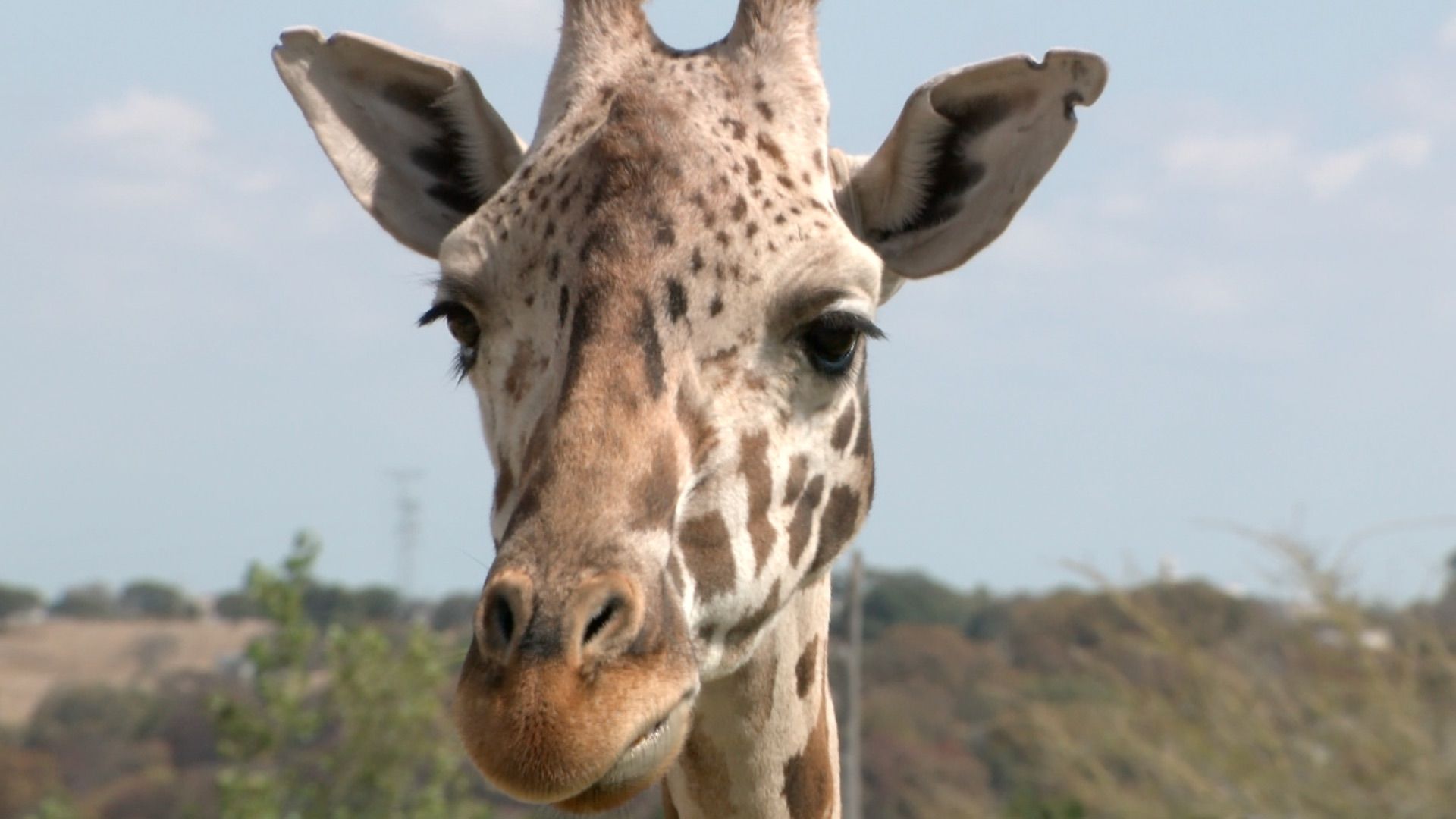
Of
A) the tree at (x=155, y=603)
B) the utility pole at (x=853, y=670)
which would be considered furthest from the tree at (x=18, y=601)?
the utility pole at (x=853, y=670)

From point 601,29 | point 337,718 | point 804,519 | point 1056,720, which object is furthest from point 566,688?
point 337,718

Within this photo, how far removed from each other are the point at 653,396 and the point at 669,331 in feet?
0.61

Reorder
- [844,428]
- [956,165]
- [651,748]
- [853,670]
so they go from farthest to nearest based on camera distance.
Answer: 1. [853,670]
2. [956,165]
3. [844,428]
4. [651,748]

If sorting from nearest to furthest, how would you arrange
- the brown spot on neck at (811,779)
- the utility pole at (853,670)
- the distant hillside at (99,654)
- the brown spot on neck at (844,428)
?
the brown spot on neck at (844,428) < the brown spot on neck at (811,779) < the utility pole at (853,670) < the distant hillside at (99,654)

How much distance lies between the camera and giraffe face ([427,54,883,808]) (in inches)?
151

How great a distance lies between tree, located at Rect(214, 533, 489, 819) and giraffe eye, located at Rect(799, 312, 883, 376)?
55.3ft

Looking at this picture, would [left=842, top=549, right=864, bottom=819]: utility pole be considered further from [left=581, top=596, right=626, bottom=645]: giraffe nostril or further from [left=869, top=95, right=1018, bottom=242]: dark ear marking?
[left=581, top=596, right=626, bottom=645]: giraffe nostril

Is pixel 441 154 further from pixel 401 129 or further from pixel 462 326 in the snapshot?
pixel 462 326

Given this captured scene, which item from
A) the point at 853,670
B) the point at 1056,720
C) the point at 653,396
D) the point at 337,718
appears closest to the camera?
the point at 653,396

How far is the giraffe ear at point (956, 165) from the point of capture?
17.2 feet

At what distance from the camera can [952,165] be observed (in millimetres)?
5441

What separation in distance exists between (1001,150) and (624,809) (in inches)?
83.7

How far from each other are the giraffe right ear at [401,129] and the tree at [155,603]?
77102 mm

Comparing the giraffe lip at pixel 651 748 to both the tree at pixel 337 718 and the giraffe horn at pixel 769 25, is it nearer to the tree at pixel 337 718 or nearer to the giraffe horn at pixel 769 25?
the giraffe horn at pixel 769 25
